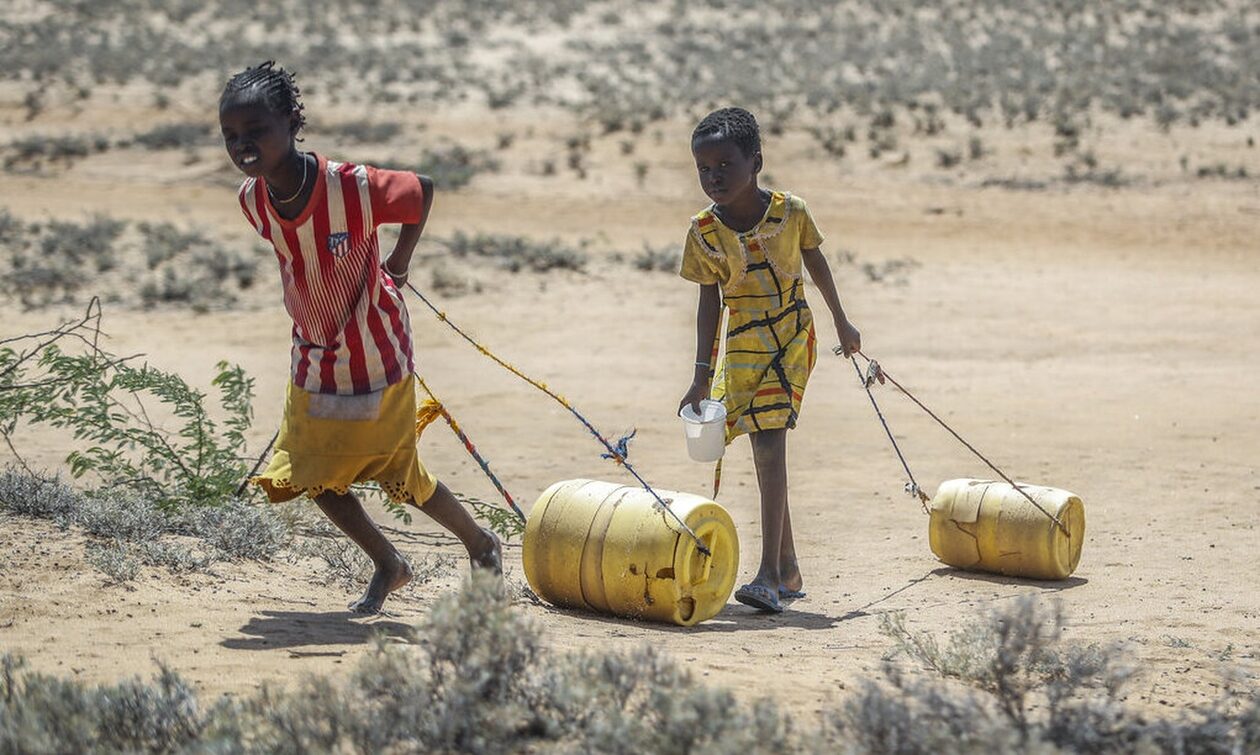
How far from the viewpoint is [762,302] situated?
592cm

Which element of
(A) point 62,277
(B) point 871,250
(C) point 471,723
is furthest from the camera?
(B) point 871,250

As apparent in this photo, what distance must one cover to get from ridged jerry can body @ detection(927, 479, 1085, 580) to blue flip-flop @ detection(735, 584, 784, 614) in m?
1.12

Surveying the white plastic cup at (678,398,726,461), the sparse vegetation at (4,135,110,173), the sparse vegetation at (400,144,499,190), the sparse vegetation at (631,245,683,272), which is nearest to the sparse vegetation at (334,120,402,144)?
the sparse vegetation at (400,144,499,190)

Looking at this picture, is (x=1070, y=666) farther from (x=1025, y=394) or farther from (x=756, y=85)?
(x=756, y=85)

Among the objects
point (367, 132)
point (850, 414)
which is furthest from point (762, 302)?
point (367, 132)

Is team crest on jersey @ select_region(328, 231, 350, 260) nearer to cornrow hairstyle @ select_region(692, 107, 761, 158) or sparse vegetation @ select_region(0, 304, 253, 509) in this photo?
cornrow hairstyle @ select_region(692, 107, 761, 158)

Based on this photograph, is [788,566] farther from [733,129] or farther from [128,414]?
[128,414]

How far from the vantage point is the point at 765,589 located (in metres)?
5.82

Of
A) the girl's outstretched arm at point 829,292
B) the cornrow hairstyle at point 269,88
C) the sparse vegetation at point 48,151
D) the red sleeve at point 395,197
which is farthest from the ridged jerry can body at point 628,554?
the sparse vegetation at point 48,151

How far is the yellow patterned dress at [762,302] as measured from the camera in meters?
5.85

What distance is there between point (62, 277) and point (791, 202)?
1092 cm

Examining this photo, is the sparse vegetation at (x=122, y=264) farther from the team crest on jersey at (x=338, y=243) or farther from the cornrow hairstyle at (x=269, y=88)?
the team crest on jersey at (x=338, y=243)

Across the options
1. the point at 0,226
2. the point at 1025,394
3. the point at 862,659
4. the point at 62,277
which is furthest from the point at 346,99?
the point at 862,659

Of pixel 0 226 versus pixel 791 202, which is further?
pixel 0 226
